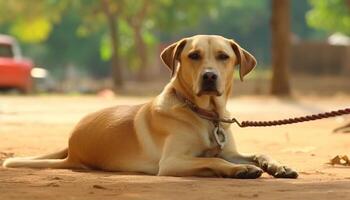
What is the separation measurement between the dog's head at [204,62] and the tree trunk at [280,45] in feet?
57.1

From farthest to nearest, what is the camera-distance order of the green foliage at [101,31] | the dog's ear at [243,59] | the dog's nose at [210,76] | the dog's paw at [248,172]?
the green foliage at [101,31] < the dog's ear at [243,59] < the dog's nose at [210,76] < the dog's paw at [248,172]

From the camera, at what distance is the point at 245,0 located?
258ft

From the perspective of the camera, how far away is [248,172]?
711 centimetres

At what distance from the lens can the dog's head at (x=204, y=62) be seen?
24.7 ft

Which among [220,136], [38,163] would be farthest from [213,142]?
[38,163]

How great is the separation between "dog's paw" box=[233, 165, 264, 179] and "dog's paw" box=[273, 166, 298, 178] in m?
0.27

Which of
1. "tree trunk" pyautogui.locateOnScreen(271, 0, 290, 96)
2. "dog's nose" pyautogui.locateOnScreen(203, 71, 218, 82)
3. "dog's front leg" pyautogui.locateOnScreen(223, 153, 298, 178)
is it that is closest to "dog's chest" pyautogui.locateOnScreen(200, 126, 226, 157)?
"dog's front leg" pyautogui.locateOnScreen(223, 153, 298, 178)

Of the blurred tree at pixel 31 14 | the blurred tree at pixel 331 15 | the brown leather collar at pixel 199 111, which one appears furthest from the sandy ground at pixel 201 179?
the blurred tree at pixel 31 14

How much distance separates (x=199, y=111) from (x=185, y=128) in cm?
20

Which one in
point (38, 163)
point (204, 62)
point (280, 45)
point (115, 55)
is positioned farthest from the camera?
point (115, 55)

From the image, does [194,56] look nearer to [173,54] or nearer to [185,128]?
[173,54]

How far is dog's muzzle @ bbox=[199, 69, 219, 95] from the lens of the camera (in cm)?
749

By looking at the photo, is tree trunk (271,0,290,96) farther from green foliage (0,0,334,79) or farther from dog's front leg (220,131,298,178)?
green foliage (0,0,334,79)

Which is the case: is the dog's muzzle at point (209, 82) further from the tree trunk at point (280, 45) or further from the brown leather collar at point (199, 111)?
the tree trunk at point (280, 45)
